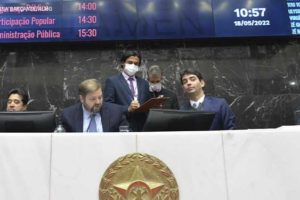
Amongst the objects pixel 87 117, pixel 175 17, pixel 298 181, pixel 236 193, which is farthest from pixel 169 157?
pixel 175 17

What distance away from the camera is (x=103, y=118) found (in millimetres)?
2596

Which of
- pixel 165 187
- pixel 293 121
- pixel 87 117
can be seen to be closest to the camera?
pixel 165 187

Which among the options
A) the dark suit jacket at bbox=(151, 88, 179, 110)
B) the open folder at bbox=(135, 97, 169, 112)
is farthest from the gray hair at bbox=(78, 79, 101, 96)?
the dark suit jacket at bbox=(151, 88, 179, 110)

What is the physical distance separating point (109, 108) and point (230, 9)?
3309mm

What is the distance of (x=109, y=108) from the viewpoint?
8.76ft

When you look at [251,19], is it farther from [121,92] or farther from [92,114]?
[92,114]

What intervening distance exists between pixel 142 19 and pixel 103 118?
9.83ft

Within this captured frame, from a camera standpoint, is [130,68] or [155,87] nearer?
[130,68]

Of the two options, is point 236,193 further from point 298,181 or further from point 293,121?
point 293,121

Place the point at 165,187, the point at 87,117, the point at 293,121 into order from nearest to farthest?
the point at 165,187
the point at 87,117
the point at 293,121

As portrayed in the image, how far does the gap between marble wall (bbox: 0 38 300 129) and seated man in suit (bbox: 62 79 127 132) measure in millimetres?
2594

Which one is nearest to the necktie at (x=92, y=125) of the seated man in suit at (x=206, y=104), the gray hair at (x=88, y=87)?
the gray hair at (x=88, y=87)

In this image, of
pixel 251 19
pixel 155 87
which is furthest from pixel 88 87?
pixel 251 19

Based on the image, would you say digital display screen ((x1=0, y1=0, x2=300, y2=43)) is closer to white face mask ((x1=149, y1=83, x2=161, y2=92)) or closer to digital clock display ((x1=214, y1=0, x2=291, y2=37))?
digital clock display ((x1=214, y1=0, x2=291, y2=37))
